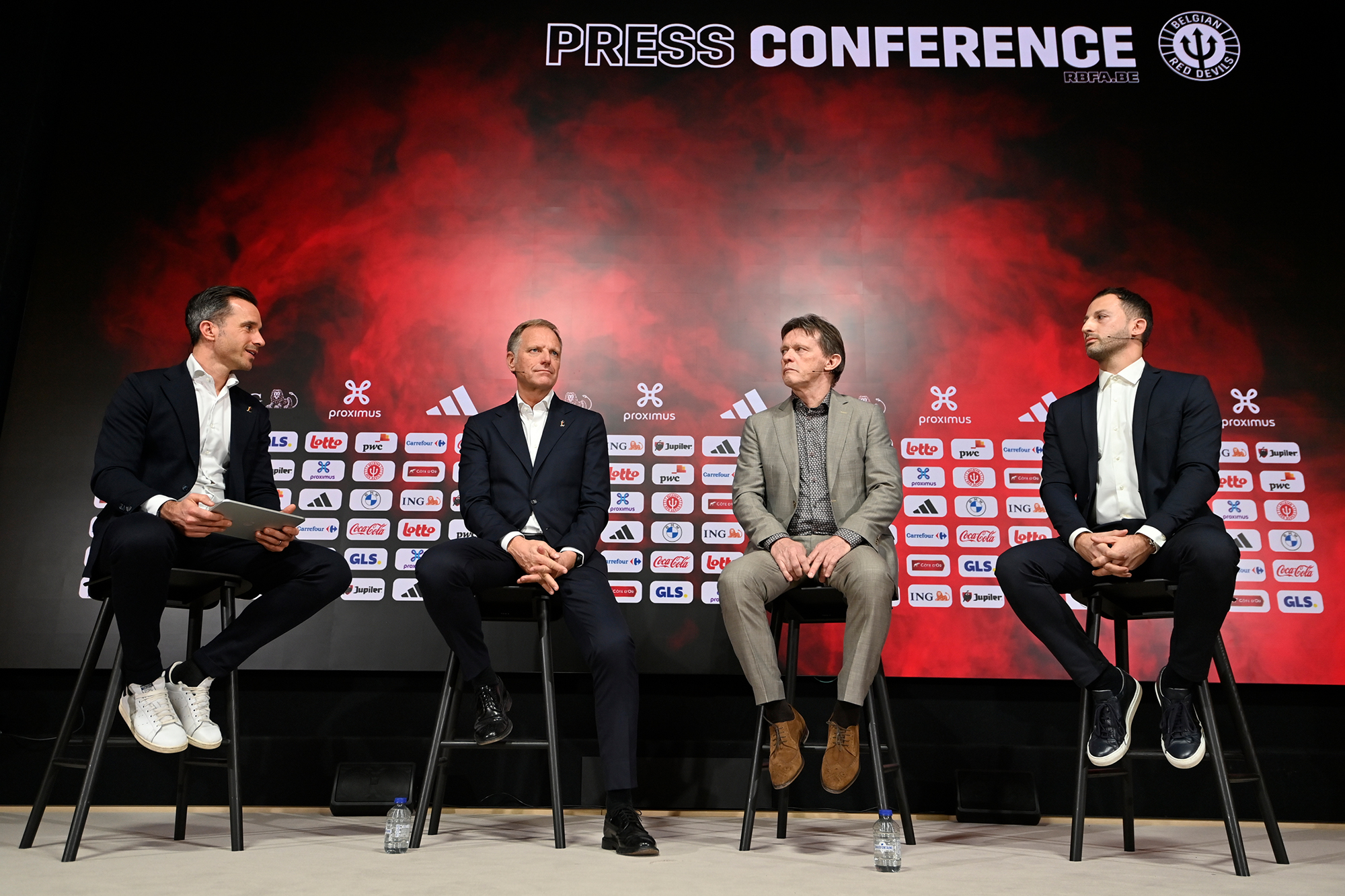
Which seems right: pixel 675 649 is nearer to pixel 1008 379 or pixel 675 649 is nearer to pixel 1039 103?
pixel 1008 379

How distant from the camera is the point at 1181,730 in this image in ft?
7.79

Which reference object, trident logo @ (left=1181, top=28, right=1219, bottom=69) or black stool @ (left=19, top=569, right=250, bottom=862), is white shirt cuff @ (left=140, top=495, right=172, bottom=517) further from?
trident logo @ (left=1181, top=28, right=1219, bottom=69)

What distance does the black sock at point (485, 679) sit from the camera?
2631 mm

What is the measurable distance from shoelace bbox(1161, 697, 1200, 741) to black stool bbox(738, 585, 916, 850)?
67 centimetres

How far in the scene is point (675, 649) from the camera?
11.6 ft

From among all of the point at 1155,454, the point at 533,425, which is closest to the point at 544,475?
the point at 533,425

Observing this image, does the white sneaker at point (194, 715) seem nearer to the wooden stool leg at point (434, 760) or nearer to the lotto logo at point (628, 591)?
the wooden stool leg at point (434, 760)

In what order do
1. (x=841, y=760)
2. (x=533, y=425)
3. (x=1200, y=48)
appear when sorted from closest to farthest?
(x=841, y=760) → (x=533, y=425) → (x=1200, y=48)

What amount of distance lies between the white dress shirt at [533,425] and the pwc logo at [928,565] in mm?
1421

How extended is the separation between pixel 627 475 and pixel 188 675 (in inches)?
65.4

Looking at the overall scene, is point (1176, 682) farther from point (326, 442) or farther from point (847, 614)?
point (326, 442)

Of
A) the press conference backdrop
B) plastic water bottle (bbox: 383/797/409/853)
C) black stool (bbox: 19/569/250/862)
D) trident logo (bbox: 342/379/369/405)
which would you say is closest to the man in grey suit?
the press conference backdrop

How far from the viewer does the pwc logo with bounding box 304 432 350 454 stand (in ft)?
12.1

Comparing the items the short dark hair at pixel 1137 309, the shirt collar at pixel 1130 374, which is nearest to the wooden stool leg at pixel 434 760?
the shirt collar at pixel 1130 374
